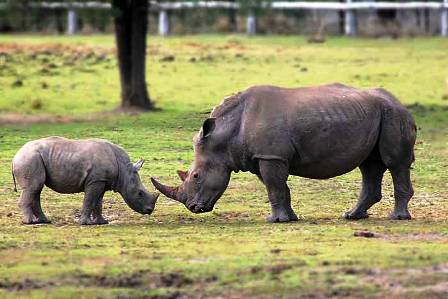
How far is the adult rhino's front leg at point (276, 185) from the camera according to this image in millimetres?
15039

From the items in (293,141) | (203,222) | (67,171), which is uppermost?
(293,141)

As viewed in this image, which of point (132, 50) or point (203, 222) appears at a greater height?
point (132, 50)

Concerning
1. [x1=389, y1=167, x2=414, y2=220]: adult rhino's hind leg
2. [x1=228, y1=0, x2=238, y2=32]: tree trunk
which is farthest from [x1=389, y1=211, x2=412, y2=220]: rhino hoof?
[x1=228, y1=0, x2=238, y2=32]: tree trunk

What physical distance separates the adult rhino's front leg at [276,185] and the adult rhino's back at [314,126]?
0.10 m

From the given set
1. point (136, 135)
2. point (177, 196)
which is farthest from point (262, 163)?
point (136, 135)

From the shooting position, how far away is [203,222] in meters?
15.4

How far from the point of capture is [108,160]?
1520 cm

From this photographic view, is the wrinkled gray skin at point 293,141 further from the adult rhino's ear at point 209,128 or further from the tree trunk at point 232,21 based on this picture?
the tree trunk at point 232,21

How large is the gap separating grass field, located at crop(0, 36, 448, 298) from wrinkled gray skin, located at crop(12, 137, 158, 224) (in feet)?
0.88

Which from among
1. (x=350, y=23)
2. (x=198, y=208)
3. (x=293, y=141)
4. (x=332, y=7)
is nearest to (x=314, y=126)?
(x=293, y=141)

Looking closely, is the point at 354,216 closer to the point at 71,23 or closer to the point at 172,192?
the point at 172,192

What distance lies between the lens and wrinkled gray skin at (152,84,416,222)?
1510 cm

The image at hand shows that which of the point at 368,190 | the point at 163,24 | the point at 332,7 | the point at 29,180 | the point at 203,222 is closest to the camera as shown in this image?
the point at 29,180

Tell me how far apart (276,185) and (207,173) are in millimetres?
775
